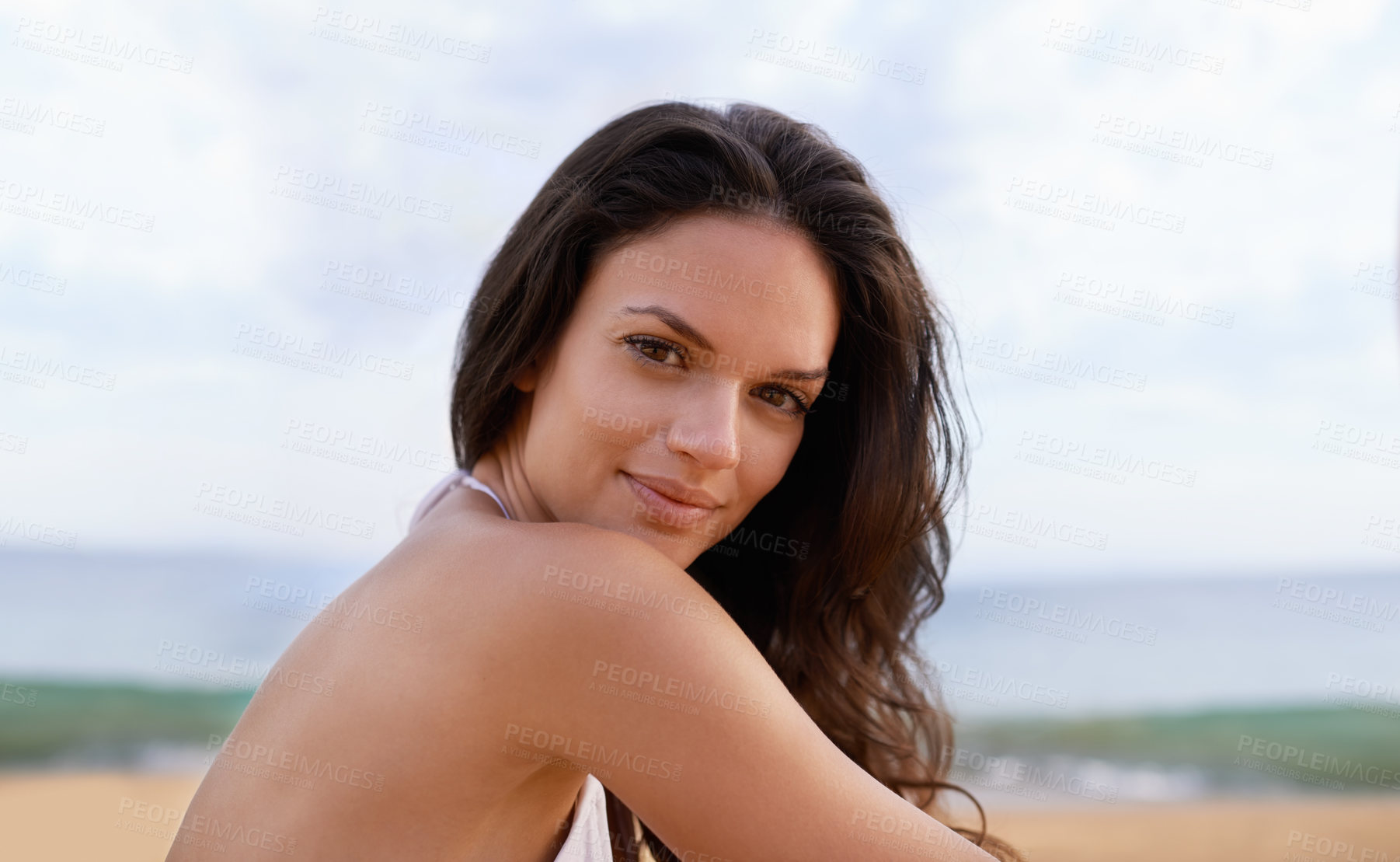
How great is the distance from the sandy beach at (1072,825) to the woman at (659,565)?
8.12m

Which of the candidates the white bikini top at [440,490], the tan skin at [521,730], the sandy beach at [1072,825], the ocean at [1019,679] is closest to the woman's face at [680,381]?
the white bikini top at [440,490]

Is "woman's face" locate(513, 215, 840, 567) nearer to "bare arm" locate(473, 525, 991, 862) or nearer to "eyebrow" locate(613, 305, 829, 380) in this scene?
"eyebrow" locate(613, 305, 829, 380)

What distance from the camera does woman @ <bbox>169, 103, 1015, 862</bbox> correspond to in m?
1.55

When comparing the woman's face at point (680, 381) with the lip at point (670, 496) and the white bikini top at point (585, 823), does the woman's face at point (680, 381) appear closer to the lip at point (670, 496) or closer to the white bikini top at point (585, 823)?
the lip at point (670, 496)

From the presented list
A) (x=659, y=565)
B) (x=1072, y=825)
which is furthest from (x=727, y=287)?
(x=1072, y=825)

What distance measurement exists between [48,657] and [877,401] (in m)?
→ 16.9

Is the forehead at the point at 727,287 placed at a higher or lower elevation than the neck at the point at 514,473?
higher

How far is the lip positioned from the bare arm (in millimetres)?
422

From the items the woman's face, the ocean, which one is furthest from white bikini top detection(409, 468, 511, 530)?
the ocean

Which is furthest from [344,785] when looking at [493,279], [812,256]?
[812,256]

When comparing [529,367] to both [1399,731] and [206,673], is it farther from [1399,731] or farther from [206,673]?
[1399,731]

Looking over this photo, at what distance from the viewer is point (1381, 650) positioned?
18.3 meters

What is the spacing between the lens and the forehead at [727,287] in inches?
77.3

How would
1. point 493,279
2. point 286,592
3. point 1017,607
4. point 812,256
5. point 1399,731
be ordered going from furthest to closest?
point 1017,607, point 286,592, point 1399,731, point 493,279, point 812,256
